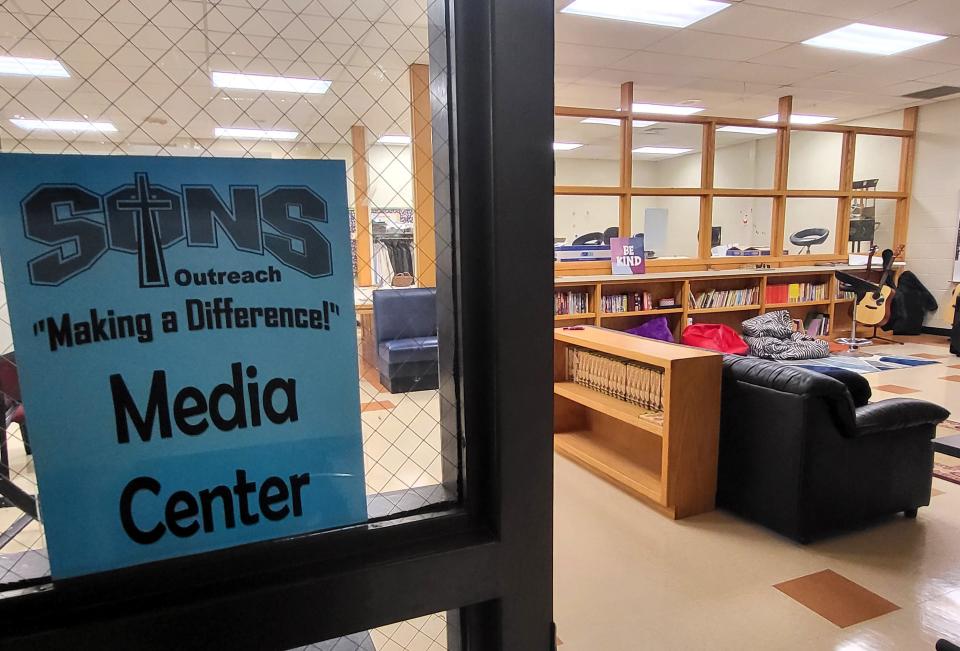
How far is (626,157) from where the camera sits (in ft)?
20.6

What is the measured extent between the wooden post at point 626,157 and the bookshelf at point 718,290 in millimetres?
752

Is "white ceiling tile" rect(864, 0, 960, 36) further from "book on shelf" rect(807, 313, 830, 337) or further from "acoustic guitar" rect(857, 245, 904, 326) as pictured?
"book on shelf" rect(807, 313, 830, 337)

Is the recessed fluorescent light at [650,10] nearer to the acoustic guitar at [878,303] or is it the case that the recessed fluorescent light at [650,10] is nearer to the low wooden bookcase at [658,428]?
the low wooden bookcase at [658,428]

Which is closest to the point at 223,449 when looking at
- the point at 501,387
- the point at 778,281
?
the point at 501,387

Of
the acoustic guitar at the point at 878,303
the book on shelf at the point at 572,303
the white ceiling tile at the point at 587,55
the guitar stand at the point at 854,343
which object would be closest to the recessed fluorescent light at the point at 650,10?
the white ceiling tile at the point at 587,55

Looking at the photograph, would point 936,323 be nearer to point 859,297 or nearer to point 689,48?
point 859,297

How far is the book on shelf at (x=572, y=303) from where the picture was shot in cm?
583

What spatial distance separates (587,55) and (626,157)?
4.10 ft

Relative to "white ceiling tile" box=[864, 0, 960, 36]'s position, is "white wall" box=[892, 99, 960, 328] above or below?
below

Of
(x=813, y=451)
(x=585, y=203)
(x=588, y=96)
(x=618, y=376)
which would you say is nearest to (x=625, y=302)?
(x=588, y=96)

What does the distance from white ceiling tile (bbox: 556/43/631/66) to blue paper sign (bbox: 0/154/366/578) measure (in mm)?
5167

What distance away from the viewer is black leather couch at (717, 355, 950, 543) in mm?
2516

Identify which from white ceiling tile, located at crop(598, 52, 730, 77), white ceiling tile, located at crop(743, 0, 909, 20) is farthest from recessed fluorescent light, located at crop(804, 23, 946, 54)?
white ceiling tile, located at crop(598, 52, 730, 77)

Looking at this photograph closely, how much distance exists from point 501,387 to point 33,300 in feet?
2.01
